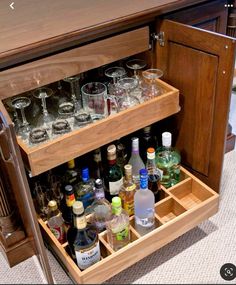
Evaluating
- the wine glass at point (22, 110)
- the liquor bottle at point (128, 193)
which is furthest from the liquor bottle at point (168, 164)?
the wine glass at point (22, 110)

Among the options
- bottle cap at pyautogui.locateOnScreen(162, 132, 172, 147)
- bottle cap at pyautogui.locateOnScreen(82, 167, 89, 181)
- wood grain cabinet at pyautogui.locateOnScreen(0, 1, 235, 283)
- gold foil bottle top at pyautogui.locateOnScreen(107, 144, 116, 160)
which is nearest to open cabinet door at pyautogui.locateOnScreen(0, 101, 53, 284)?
wood grain cabinet at pyautogui.locateOnScreen(0, 1, 235, 283)

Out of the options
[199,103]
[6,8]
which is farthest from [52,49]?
[199,103]

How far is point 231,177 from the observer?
1783 mm

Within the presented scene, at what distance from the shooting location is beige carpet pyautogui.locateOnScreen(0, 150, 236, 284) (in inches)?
53.8

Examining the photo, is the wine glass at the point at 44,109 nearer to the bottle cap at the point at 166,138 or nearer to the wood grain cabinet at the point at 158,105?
the wood grain cabinet at the point at 158,105

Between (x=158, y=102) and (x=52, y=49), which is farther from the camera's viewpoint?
(x=158, y=102)

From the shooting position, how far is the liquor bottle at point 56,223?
1349 millimetres

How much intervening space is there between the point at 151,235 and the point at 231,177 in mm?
658

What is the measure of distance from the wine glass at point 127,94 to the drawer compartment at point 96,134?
80mm

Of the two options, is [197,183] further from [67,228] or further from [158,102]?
[67,228]

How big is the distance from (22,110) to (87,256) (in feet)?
1.65

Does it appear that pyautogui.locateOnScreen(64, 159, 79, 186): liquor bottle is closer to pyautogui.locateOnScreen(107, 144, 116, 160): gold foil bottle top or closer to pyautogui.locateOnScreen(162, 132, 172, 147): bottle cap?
pyautogui.locateOnScreen(107, 144, 116, 160): gold foil bottle top

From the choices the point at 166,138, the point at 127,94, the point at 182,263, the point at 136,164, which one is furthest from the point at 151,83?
the point at 182,263

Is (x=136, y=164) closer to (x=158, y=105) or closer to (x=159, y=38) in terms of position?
(x=158, y=105)
